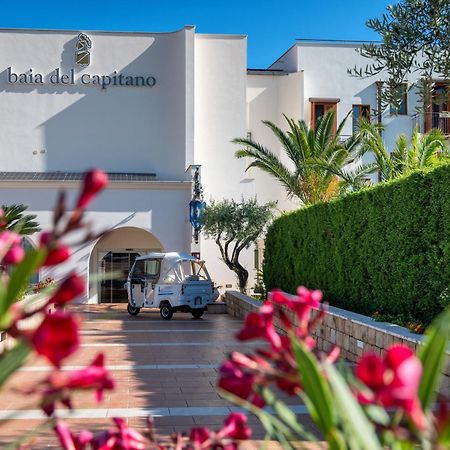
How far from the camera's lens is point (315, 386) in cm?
152

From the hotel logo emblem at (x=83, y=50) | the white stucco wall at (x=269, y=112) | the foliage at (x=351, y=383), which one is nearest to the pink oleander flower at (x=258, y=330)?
the foliage at (x=351, y=383)

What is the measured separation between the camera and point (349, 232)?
1395cm

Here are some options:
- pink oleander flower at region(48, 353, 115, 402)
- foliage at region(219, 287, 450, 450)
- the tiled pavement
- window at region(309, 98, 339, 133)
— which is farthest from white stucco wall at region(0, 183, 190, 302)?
pink oleander flower at region(48, 353, 115, 402)

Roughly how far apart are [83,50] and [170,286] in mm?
11733

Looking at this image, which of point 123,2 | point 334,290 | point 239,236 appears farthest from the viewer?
point 239,236

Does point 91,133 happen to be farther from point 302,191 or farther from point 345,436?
point 345,436

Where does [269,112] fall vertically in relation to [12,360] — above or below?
above

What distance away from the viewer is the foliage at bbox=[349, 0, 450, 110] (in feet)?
27.9

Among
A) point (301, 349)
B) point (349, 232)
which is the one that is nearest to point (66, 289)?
point (301, 349)

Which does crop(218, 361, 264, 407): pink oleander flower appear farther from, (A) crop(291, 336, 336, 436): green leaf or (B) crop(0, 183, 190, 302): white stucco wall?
(B) crop(0, 183, 190, 302): white stucco wall

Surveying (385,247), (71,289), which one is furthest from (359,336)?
(71,289)

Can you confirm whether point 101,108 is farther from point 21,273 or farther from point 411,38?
point 21,273

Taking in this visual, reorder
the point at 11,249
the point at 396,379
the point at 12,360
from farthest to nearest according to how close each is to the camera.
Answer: the point at 11,249 → the point at 12,360 → the point at 396,379

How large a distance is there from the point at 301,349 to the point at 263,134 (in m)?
28.6
